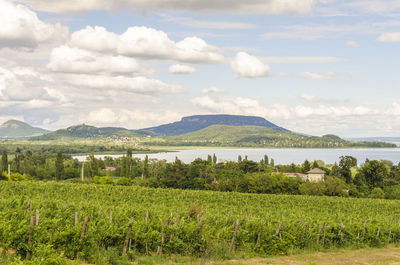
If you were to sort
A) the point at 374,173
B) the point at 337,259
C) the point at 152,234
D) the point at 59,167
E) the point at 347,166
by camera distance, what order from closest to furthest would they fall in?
the point at 152,234 < the point at 337,259 < the point at 374,173 < the point at 347,166 < the point at 59,167

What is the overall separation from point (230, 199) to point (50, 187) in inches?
919

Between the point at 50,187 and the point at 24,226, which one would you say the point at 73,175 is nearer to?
the point at 50,187

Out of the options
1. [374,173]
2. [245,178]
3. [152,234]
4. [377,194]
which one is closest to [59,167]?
[245,178]

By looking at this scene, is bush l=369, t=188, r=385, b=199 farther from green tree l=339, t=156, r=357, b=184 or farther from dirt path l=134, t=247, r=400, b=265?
dirt path l=134, t=247, r=400, b=265

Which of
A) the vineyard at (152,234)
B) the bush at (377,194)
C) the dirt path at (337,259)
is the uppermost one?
the vineyard at (152,234)

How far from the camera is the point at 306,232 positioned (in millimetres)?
22312

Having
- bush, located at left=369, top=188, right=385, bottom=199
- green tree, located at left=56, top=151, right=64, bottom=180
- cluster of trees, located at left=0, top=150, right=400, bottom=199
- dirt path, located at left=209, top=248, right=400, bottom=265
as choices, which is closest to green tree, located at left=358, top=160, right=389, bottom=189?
cluster of trees, located at left=0, top=150, right=400, bottom=199

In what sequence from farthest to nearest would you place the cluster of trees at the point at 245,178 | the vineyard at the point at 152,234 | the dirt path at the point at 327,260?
the cluster of trees at the point at 245,178, the dirt path at the point at 327,260, the vineyard at the point at 152,234

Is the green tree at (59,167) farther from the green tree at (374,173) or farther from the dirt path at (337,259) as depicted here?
the dirt path at (337,259)

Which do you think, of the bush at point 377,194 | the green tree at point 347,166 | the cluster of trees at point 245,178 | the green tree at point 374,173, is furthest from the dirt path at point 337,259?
the green tree at point 374,173

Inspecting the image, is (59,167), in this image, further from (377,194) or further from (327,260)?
(327,260)

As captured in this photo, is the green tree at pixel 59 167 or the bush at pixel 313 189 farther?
the green tree at pixel 59 167

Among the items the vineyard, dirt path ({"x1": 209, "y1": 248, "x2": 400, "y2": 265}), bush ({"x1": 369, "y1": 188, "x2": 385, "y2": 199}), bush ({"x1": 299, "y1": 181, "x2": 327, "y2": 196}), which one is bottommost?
bush ({"x1": 369, "y1": 188, "x2": 385, "y2": 199})

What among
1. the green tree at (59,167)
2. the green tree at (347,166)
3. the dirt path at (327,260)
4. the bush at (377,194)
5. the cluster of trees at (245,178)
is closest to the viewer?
the dirt path at (327,260)
